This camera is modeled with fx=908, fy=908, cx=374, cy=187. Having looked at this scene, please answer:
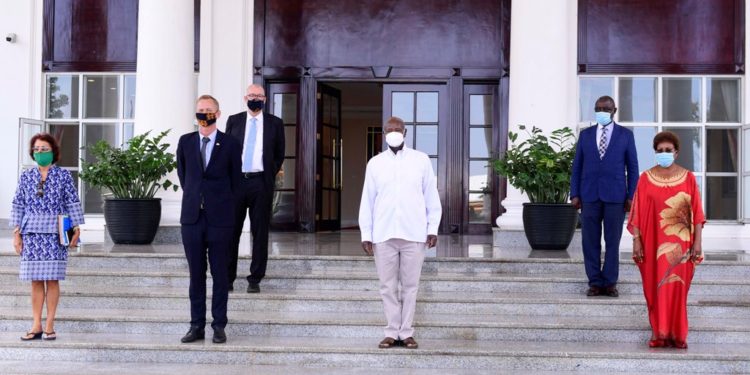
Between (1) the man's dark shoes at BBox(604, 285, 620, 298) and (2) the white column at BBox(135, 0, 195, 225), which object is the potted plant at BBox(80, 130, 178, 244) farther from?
(1) the man's dark shoes at BBox(604, 285, 620, 298)

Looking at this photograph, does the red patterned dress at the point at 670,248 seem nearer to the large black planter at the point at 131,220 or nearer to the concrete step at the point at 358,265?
the concrete step at the point at 358,265

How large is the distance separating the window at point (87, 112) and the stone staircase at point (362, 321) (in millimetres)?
4720

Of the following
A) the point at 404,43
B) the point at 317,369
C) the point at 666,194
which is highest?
the point at 404,43

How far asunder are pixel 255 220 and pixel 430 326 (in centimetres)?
175

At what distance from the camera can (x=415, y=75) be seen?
1306 cm

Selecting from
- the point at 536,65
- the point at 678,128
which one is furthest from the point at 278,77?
the point at 678,128

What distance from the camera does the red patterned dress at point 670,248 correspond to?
21.1 ft

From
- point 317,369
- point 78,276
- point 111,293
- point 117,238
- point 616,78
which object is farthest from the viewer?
point 616,78

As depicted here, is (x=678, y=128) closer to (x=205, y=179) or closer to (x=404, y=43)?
(x=404, y=43)

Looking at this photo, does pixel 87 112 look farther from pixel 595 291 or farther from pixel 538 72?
pixel 595 291

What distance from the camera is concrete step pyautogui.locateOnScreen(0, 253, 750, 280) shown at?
325 inches

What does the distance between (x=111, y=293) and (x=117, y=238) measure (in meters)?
2.49

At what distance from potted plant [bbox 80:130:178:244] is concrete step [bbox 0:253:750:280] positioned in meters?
1.38

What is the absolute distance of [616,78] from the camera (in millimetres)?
12500
